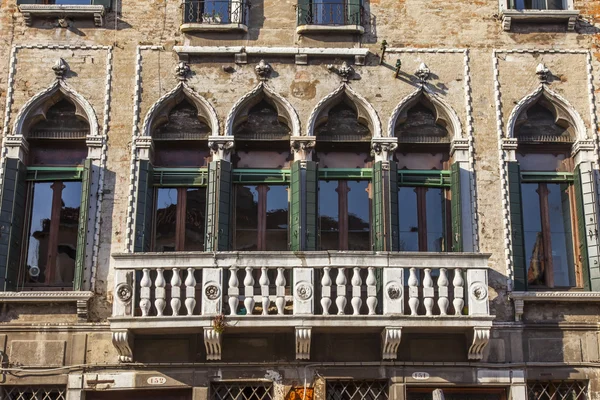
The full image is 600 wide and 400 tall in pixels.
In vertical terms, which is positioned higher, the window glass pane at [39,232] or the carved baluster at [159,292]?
the window glass pane at [39,232]

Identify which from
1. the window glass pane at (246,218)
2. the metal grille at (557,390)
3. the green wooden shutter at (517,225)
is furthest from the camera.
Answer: the window glass pane at (246,218)

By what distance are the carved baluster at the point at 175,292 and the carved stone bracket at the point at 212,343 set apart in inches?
18.9

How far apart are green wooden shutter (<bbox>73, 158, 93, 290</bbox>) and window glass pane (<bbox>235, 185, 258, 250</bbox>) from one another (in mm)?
2089

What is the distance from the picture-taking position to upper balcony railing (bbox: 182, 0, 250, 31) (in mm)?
15148

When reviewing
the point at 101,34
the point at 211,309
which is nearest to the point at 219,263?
the point at 211,309

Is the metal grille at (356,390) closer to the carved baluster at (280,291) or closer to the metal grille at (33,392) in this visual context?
the carved baluster at (280,291)

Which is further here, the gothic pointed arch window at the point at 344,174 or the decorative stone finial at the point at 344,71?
the decorative stone finial at the point at 344,71

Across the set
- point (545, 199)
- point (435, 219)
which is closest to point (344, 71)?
point (435, 219)

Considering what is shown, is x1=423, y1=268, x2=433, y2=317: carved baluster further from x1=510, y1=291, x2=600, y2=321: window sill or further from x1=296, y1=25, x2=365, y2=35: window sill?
x1=296, y1=25, x2=365, y2=35: window sill

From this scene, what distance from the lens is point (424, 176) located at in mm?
14664

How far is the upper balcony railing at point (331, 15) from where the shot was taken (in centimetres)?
1516

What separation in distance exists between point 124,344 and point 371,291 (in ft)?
10.7

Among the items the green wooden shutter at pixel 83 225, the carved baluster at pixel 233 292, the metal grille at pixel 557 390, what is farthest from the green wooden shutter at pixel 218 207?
the metal grille at pixel 557 390

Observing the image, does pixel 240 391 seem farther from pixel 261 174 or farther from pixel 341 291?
pixel 261 174
